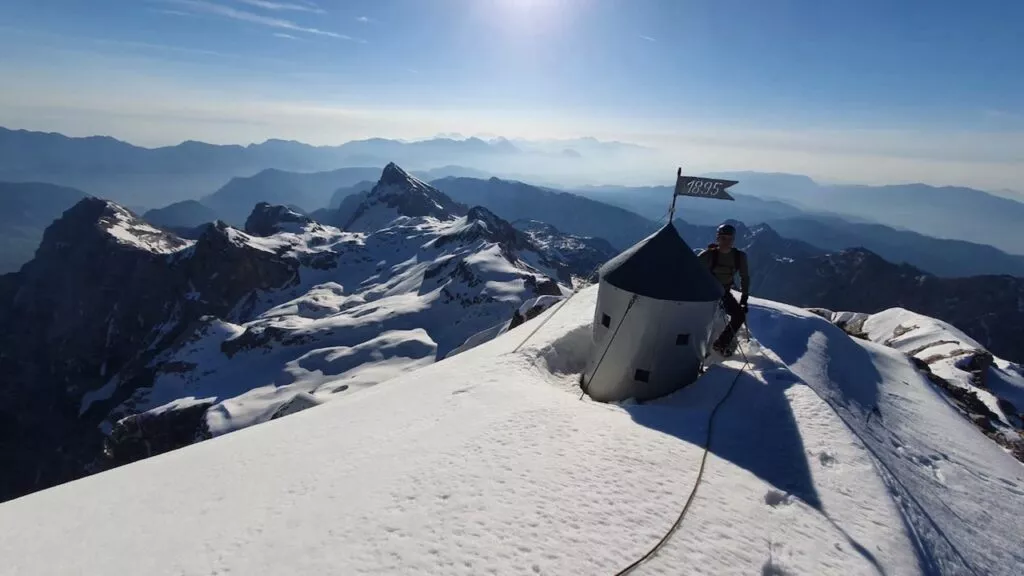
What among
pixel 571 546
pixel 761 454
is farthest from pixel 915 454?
pixel 571 546

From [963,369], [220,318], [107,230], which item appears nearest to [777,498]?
[963,369]

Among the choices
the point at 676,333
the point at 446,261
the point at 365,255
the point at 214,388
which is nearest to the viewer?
the point at 676,333

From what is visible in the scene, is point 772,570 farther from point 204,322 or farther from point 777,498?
point 204,322

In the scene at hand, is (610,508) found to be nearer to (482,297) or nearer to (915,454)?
(915,454)

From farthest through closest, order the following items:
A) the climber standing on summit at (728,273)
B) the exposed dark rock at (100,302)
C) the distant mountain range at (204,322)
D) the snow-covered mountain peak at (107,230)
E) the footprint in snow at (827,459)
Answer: the snow-covered mountain peak at (107,230), the exposed dark rock at (100,302), the distant mountain range at (204,322), the climber standing on summit at (728,273), the footprint in snow at (827,459)

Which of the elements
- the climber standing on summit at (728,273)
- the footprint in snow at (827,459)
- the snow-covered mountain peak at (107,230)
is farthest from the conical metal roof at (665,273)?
the snow-covered mountain peak at (107,230)

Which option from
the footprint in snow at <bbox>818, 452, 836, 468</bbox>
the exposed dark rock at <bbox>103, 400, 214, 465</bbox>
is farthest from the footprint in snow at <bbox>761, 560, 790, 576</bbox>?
the exposed dark rock at <bbox>103, 400, 214, 465</bbox>

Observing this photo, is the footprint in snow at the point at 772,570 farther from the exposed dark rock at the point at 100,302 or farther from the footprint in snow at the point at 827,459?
the exposed dark rock at the point at 100,302
